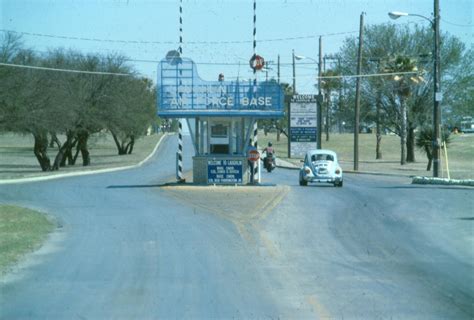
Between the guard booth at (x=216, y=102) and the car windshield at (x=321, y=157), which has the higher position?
the guard booth at (x=216, y=102)

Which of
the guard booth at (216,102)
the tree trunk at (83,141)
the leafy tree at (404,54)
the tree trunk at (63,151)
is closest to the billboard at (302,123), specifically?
the leafy tree at (404,54)

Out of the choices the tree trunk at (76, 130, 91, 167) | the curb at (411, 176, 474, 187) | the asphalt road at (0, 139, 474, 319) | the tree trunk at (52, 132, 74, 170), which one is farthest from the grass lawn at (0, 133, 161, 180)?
the asphalt road at (0, 139, 474, 319)

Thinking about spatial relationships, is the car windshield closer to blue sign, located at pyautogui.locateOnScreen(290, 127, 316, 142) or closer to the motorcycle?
the motorcycle

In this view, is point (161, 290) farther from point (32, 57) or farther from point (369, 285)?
point (32, 57)

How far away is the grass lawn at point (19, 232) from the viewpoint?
1345cm

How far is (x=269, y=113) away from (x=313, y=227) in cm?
1313

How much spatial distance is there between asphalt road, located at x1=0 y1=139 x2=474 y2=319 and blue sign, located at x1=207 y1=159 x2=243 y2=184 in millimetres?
7330

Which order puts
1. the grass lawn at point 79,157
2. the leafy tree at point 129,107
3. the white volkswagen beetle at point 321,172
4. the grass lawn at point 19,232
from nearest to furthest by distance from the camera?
the grass lawn at point 19,232
the white volkswagen beetle at point 321,172
the leafy tree at point 129,107
the grass lawn at point 79,157

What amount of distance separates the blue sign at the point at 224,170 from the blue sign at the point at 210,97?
202 cm

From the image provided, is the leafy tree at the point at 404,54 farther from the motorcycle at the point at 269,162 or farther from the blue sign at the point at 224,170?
the blue sign at the point at 224,170

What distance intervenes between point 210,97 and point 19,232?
1474 centimetres

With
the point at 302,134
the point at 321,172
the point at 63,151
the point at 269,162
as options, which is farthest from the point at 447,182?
the point at 63,151

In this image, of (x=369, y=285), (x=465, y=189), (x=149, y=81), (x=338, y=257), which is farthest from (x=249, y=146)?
(x=149, y=81)

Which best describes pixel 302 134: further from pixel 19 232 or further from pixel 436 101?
pixel 19 232
